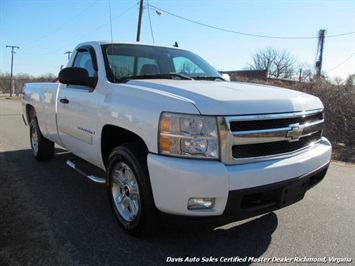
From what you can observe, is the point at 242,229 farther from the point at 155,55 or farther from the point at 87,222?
the point at 155,55

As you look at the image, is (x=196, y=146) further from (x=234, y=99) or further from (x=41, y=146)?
(x=41, y=146)

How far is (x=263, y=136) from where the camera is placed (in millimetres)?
2643

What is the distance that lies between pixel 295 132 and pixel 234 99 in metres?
0.67

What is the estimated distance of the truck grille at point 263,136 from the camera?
8.21ft

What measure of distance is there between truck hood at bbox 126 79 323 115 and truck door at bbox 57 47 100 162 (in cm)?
75

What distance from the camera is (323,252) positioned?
2881 mm

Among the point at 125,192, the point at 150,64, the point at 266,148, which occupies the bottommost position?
the point at 125,192

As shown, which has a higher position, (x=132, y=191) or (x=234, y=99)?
(x=234, y=99)

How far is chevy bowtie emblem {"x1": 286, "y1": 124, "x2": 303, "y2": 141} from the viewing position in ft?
9.29

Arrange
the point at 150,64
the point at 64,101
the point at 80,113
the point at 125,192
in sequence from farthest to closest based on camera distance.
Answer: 1. the point at 64,101
2. the point at 150,64
3. the point at 80,113
4. the point at 125,192

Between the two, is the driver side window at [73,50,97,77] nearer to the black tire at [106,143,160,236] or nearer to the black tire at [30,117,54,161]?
the black tire at [106,143,160,236]

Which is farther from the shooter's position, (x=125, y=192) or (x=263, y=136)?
(x=125, y=192)

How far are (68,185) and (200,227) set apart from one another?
8.71ft

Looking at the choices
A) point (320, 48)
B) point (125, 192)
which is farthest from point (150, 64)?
point (320, 48)
